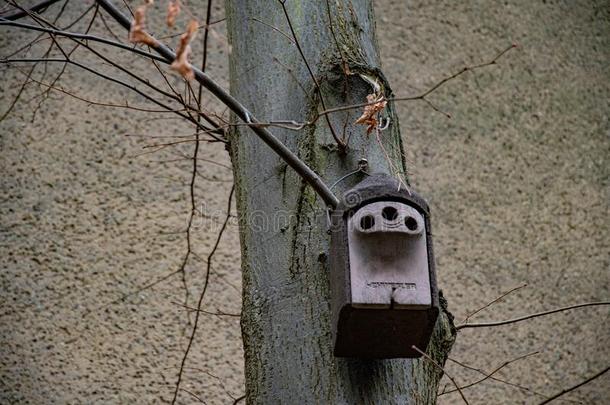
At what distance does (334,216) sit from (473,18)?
2231 millimetres

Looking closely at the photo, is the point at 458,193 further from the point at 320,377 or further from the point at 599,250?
the point at 320,377

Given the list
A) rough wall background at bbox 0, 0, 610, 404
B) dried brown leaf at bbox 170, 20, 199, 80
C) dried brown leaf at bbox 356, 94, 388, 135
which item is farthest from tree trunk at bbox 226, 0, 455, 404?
rough wall background at bbox 0, 0, 610, 404

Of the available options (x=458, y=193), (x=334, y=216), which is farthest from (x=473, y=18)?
(x=334, y=216)

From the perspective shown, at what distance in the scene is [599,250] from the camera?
2.86 metres

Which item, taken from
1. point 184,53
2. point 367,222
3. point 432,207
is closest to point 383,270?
point 367,222

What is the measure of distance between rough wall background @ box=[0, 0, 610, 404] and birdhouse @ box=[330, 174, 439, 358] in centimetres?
102

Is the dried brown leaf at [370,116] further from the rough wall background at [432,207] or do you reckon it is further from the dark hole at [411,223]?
the rough wall background at [432,207]

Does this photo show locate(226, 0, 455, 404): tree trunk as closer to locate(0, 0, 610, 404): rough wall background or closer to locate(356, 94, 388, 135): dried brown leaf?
locate(356, 94, 388, 135): dried brown leaf

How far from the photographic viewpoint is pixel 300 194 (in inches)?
48.7

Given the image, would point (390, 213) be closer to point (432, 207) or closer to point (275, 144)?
point (275, 144)

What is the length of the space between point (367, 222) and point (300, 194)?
14 cm

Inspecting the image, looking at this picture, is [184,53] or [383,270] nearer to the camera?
[184,53]

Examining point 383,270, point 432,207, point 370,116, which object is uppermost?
point 432,207

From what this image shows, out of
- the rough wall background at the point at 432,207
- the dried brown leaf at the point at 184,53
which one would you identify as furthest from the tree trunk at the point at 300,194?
the rough wall background at the point at 432,207
